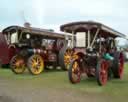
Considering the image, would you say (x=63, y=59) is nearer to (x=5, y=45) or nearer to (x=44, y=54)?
(x=44, y=54)

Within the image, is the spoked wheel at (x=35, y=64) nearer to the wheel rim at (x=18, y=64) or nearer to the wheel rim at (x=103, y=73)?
the wheel rim at (x=18, y=64)

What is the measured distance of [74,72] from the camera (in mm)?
11539

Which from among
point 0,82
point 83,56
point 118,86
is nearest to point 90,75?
point 83,56

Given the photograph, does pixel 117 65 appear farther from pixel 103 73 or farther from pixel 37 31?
pixel 37 31

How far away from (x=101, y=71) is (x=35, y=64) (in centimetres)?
447

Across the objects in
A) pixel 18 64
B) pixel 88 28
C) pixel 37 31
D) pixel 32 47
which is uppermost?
pixel 88 28

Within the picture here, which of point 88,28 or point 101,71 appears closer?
point 101,71

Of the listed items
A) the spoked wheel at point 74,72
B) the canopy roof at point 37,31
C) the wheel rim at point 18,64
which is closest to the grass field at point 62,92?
the spoked wheel at point 74,72

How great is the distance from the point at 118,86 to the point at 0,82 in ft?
12.9

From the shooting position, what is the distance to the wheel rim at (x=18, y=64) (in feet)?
50.0

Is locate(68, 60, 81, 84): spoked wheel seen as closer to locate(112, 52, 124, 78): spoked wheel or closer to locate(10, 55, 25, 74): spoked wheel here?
locate(112, 52, 124, 78): spoked wheel

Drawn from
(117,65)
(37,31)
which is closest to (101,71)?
(117,65)

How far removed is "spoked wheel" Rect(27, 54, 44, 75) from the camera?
1466 centimetres

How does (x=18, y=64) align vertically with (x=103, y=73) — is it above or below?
below
